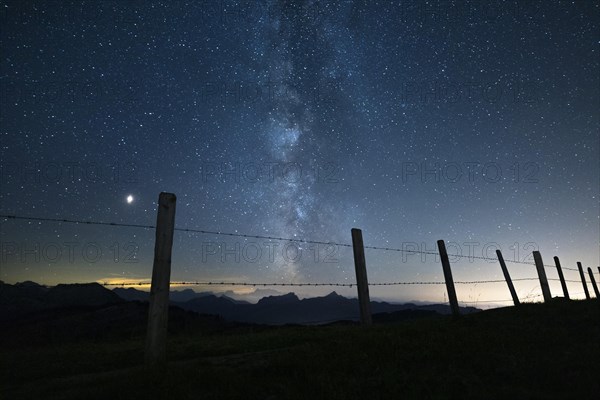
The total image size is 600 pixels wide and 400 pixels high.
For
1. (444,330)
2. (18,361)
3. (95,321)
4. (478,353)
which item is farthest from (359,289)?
(95,321)

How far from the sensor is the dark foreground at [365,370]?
153 inches

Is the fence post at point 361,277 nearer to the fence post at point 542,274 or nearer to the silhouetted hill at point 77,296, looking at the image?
the fence post at point 542,274

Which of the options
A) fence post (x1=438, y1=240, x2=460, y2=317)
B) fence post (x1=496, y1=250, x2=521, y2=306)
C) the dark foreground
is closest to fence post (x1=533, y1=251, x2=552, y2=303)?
fence post (x1=496, y1=250, x2=521, y2=306)

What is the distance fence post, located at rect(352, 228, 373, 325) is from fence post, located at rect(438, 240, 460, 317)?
309 cm

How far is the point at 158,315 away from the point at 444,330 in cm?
562

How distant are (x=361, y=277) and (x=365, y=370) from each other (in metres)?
4.41

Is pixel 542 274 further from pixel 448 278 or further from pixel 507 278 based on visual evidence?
pixel 448 278

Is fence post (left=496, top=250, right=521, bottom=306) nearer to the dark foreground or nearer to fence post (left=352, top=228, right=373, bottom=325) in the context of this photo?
the dark foreground

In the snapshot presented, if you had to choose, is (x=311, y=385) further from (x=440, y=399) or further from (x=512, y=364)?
(x=512, y=364)

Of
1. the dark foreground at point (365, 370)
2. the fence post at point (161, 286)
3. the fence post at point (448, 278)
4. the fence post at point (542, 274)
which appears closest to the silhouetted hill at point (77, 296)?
the fence post at point (542, 274)

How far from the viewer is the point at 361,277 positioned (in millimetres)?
8953

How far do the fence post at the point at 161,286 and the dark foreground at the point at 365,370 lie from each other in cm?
37

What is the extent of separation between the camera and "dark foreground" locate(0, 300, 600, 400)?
12.8ft

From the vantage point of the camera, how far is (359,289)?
28.8 feet
